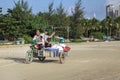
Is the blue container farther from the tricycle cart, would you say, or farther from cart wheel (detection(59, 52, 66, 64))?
cart wheel (detection(59, 52, 66, 64))

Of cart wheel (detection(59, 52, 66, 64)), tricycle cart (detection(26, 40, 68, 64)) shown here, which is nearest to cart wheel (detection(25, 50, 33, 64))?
tricycle cart (detection(26, 40, 68, 64))

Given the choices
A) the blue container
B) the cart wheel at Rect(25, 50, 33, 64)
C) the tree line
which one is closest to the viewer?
the blue container

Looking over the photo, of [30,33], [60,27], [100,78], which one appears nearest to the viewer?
[100,78]

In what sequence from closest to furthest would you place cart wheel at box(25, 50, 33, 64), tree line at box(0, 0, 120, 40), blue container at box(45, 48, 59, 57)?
blue container at box(45, 48, 59, 57) → cart wheel at box(25, 50, 33, 64) → tree line at box(0, 0, 120, 40)

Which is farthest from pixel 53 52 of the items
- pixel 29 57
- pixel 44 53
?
pixel 29 57

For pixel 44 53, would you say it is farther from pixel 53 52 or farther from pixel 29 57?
pixel 29 57

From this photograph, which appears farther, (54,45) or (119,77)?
(54,45)

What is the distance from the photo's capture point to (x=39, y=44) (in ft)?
61.2

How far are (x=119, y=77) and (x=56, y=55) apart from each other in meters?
6.58

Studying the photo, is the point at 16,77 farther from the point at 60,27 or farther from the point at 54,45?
the point at 60,27

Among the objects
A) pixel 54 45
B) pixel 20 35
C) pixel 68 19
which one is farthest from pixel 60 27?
pixel 54 45

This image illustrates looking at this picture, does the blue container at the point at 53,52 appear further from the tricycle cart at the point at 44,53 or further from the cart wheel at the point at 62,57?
the cart wheel at the point at 62,57

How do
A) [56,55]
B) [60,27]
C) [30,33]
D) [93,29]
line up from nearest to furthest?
[56,55]
[30,33]
[60,27]
[93,29]

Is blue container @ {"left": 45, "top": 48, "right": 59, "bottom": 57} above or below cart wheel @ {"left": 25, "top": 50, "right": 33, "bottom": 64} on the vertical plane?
above
